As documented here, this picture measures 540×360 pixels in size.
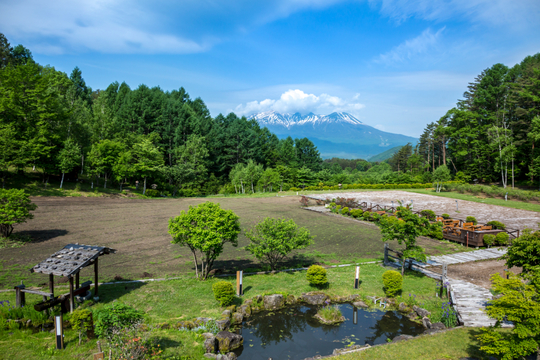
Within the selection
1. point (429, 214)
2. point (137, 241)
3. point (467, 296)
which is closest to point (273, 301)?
point (467, 296)

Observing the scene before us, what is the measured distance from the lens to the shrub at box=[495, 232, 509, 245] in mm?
18594

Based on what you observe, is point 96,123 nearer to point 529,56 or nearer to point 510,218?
point 510,218

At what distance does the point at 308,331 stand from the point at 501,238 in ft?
54.0

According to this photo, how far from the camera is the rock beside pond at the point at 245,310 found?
A: 10.5m

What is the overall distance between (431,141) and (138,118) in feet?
253

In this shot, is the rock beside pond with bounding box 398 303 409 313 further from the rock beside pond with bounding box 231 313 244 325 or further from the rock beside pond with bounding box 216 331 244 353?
the rock beside pond with bounding box 216 331 244 353

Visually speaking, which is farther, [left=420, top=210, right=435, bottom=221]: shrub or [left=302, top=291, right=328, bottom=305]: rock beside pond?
[left=420, top=210, right=435, bottom=221]: shrub

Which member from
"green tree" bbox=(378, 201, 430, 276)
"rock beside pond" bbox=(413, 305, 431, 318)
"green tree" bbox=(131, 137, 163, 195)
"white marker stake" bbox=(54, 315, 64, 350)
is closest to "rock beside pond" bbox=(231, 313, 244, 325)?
"white marker stake" bbox=(54, 315, 64, 350)

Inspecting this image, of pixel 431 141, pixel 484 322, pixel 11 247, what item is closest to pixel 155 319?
pixel 484 322

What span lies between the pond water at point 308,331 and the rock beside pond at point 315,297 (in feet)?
0.82

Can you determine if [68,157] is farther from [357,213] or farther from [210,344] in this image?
[210,344]

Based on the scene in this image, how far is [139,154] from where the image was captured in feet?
149

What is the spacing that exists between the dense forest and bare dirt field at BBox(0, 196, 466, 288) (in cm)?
942

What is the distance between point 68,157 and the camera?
3362 centimetres
